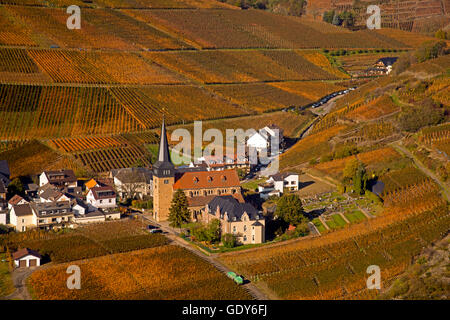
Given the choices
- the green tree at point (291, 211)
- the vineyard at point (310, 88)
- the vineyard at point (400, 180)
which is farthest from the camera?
the vineyard at point (310, 88)

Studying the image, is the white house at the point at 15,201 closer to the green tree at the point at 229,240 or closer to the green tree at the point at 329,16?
the green tree at the point at 229,240

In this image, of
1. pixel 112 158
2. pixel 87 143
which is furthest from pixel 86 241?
pixel 87 143

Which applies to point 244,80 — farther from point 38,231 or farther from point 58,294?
point 58,294

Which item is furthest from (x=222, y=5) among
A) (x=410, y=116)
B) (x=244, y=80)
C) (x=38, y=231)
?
(x=38, y=231)

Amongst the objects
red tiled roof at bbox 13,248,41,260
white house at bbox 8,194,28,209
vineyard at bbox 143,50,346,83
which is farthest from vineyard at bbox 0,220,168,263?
vineyard at bbox 143,50,346,83

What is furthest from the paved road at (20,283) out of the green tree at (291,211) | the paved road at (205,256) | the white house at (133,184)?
the green tree at (291,211)

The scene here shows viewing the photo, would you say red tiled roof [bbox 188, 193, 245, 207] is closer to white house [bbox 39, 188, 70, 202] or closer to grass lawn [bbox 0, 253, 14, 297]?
white house [bbox 39, 188, 70, 202]
